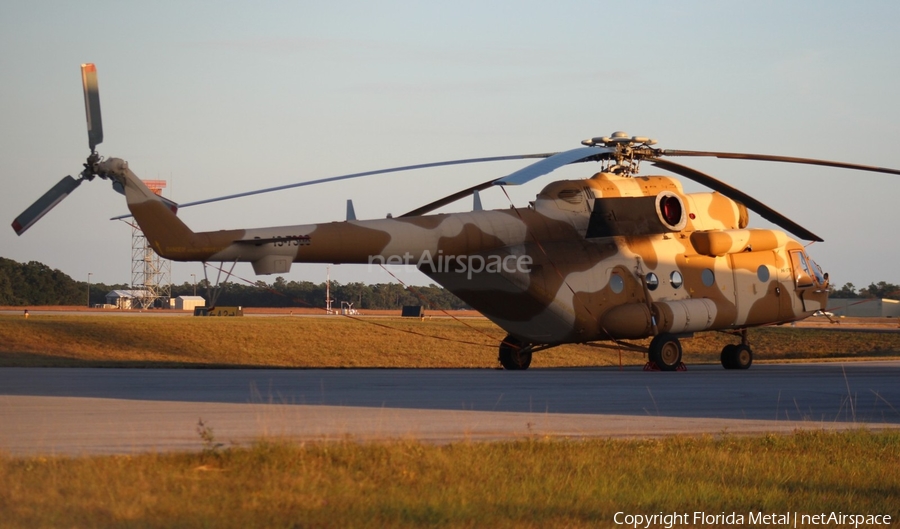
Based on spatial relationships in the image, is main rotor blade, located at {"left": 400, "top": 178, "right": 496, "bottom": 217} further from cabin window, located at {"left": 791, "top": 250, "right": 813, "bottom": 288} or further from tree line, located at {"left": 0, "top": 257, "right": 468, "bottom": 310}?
tree line, located at {"left": 0, "top": 257, "right": 468, "bottom": 310}

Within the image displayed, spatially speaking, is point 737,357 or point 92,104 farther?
point 737,357

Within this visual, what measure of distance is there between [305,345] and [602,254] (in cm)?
1971

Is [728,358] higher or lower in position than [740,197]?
lower

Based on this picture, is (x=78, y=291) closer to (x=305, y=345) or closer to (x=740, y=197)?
(x=305, y=345)

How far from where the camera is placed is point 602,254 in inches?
969

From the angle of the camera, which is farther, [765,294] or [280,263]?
[765,294]

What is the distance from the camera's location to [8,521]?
6426 millimetres

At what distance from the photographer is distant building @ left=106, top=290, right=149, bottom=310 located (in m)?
101

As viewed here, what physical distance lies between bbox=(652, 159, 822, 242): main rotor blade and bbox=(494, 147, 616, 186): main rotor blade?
2251 mm

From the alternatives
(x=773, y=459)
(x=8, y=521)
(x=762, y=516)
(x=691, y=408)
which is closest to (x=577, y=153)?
(x=691, y=408)

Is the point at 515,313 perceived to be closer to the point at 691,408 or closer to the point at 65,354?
the point at 691,408

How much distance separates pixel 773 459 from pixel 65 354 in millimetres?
32542

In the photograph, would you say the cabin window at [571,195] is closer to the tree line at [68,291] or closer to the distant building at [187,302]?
the tree line at [68,291]

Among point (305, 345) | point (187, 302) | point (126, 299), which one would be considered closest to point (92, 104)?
point (305, 345)
